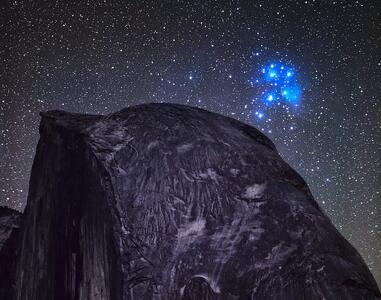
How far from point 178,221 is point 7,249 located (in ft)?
11.9

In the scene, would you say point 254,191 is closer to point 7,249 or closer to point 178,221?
point 178,221

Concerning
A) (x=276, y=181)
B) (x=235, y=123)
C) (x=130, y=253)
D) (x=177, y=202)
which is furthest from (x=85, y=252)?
(x=235, y=123)

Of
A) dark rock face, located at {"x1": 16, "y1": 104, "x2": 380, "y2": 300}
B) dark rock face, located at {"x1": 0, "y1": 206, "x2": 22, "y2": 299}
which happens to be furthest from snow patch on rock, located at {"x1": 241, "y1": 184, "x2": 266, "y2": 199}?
dark rock face, located at {"x1": 0, "y1": 206, "x2": 22, "y2": 299}

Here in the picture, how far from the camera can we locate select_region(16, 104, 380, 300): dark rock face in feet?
9.36

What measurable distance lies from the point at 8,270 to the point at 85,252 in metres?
2.54

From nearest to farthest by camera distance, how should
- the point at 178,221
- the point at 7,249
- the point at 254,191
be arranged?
the point at 178,221, the point at 254,191, the point at 7,249

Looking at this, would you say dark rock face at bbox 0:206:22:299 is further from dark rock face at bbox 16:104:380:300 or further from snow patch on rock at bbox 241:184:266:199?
snow patch on rock at bbox 241:184:266:199

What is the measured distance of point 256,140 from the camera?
14.4ft

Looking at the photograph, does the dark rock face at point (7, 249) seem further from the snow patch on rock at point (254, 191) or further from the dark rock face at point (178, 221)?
the snow patch on rock at point (254, 191)


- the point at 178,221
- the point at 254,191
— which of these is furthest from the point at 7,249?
the point at 254,191

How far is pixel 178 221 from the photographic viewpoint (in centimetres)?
318

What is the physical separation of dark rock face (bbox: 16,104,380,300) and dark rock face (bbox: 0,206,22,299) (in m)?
1.05

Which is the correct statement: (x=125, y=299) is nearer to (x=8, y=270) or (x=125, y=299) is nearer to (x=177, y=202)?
(x=177, y=202)

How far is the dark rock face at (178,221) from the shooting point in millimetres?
2854
